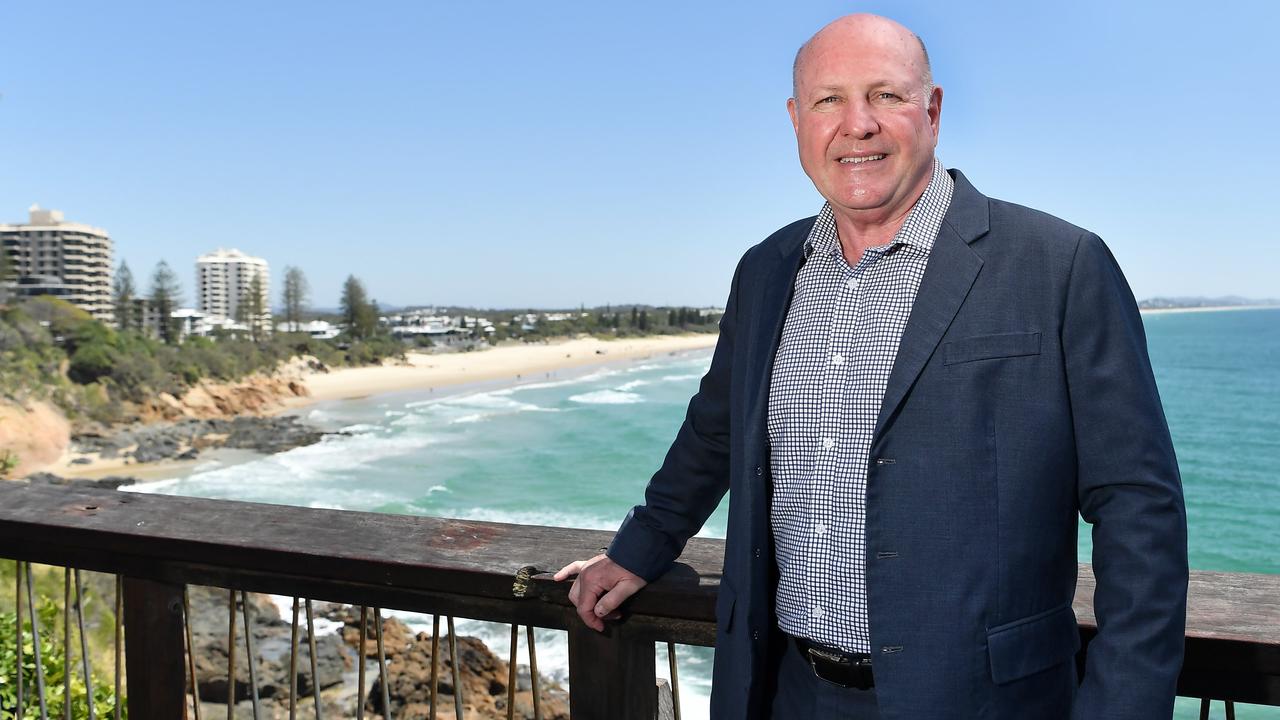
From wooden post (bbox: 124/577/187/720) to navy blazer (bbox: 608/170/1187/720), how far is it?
135 centimetres

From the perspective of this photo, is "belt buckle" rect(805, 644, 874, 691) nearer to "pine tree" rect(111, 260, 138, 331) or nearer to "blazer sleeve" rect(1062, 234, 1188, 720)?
"blazer sleeve" rect(1062, 234, 1188, 720)

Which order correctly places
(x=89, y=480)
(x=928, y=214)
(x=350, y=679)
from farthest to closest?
(x=89, y=480)
(x=350, y=679)
(x=928, y=214)

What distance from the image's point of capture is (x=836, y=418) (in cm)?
127

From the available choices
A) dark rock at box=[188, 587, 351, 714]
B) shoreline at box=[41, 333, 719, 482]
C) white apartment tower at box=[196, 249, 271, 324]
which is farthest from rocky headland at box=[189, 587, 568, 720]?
white apartment tower at box=[196, 249, 271, 324]

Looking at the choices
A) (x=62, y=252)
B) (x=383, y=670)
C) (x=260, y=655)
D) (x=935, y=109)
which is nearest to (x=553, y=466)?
(x=260, y=655)

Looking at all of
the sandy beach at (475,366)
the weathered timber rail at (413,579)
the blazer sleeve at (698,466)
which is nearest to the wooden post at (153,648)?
the weathered timber rail at (413,579)

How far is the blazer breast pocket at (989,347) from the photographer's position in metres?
1.15

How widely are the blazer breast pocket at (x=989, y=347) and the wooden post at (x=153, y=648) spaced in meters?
1.46

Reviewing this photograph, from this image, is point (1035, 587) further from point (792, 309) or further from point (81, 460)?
point (81, 460)

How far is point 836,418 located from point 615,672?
0.53m

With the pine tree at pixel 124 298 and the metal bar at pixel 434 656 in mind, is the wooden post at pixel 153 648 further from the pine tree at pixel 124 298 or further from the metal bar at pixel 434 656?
the pine tree at pixel 124 298

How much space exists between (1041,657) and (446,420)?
38.6m

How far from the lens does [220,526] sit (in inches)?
69.2

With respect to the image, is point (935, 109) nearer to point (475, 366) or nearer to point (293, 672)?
point (293, 672)
